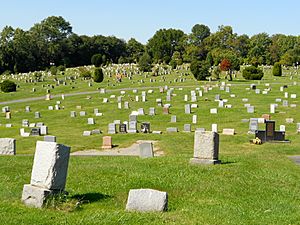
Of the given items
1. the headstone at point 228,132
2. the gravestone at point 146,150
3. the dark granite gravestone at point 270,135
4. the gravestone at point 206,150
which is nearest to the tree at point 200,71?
the headstone at point 228,132

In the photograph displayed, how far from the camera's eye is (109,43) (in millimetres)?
144250

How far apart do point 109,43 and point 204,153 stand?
129739mm

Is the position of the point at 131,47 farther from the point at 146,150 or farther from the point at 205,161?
the point at 205,161

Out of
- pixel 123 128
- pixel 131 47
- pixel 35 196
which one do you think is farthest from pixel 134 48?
pixel 35 196

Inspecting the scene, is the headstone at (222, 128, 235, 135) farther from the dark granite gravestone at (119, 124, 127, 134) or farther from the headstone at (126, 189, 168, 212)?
the headstone at (126, 189, 168, 212)

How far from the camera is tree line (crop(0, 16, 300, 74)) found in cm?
10869

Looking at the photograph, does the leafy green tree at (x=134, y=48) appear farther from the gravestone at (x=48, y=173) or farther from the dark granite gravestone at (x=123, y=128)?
the gravestone at (x=48, y=173)

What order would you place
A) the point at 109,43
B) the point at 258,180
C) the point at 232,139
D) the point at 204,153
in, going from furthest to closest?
the point at 109,43 < the point at 232,139 < the point at 204,153 < the point at 258,180

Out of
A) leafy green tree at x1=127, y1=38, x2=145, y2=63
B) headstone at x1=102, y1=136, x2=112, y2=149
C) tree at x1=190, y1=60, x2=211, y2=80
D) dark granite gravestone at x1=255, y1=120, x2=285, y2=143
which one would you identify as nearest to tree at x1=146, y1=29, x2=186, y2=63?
leafy green tree at x1=127, y1=38, x2=145, y2=63

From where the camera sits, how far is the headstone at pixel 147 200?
35.4ft

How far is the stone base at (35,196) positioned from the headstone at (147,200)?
176 centimetres

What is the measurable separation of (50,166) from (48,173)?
0.50ft

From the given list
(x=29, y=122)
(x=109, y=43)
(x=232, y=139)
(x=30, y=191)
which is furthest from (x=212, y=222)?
(x=109, y=43)

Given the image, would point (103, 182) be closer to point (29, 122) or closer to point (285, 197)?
point (285, 197)
